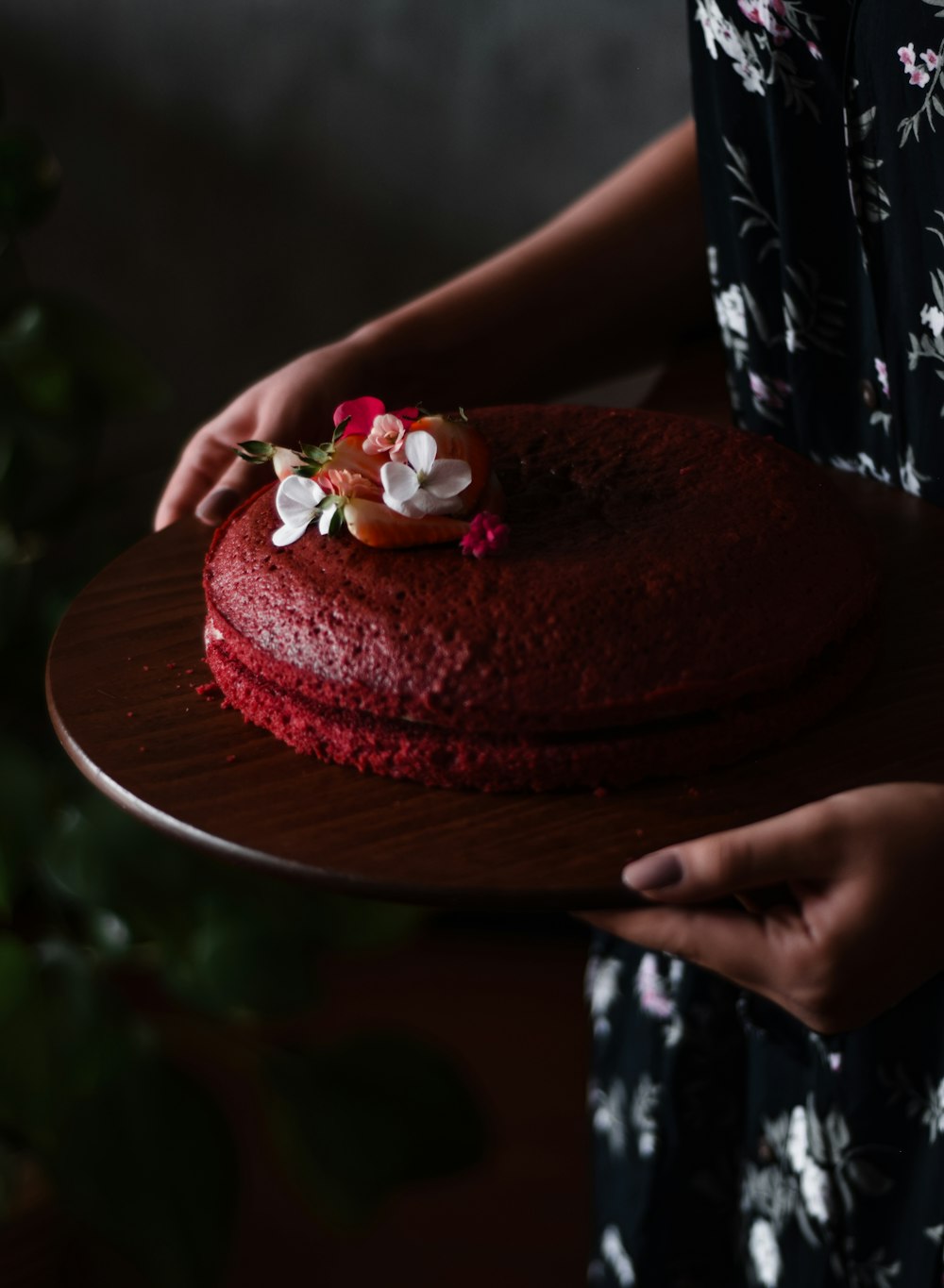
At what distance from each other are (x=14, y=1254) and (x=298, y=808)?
4.15ft

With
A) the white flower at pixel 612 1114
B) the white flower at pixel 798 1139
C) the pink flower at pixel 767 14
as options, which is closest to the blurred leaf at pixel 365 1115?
the white flower at pixel 612 1114

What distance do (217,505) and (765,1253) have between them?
743 mm

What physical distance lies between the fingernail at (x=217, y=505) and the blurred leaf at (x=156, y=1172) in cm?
58

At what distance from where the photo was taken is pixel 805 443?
101cm

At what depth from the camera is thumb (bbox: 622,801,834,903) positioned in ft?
2.00

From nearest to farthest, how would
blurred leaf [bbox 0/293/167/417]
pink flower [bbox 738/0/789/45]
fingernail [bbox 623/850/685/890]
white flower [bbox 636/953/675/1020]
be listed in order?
1. fingernail [bbox 623/850/685/890]
2. pink flower [bbox 738/0/789/45]
3. white flower [bbox 636/953/675/1020]
4. blurred leaf [bbox 0/293/167/417]

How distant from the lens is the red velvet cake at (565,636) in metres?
0.70

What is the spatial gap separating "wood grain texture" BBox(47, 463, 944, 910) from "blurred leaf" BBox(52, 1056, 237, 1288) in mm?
586

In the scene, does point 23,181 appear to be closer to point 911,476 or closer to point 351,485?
point 351,485

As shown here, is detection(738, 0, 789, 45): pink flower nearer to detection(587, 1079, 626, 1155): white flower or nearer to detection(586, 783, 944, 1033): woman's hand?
detection(586, 783, 944, 1033): woman's hand

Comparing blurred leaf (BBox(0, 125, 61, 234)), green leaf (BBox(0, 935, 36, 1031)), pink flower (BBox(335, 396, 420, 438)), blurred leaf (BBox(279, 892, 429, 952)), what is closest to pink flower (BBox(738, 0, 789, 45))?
pink flower (BBox(335, 396, 420, 438))

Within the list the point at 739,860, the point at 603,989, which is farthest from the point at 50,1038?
the point at 739,860

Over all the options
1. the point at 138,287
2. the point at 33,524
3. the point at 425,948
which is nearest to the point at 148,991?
the point at 425,948

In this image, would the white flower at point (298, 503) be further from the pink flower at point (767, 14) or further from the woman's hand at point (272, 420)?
the pink flower at point (767, 14)
